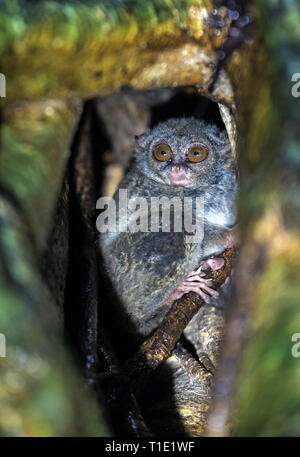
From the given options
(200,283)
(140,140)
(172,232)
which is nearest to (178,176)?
(172,232)

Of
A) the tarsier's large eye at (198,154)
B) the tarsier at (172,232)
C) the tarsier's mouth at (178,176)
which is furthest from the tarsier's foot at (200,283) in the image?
the tarsier's large eye at (198,154)

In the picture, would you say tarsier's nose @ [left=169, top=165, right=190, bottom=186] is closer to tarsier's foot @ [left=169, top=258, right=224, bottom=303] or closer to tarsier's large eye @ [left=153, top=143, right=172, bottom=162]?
tarsier's large eye @ [left=153, top=143, right=172, bottom=162]

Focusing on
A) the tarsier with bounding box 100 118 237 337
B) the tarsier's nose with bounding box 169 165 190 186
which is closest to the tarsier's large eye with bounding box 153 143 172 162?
the tarsier with bounding box 100 118 237 337

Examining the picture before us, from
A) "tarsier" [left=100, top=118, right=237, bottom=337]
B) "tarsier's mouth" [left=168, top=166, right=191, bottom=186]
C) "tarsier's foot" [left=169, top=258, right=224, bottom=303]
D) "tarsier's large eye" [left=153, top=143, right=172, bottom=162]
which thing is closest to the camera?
"tarsier's foot" [left=169, top=258, right=224, bottom=303]

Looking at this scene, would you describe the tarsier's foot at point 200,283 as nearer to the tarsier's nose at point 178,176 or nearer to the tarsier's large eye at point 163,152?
the tarsier's nose at point 178,176

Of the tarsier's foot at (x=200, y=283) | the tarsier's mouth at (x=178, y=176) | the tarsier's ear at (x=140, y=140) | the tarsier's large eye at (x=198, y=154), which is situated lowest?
the tarsier's foot at (x=200, y=283)

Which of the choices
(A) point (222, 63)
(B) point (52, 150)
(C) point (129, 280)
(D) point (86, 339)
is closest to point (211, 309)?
(C) point (129, 280)

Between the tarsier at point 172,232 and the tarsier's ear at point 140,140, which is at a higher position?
the tarsier's ear at point 140,140
